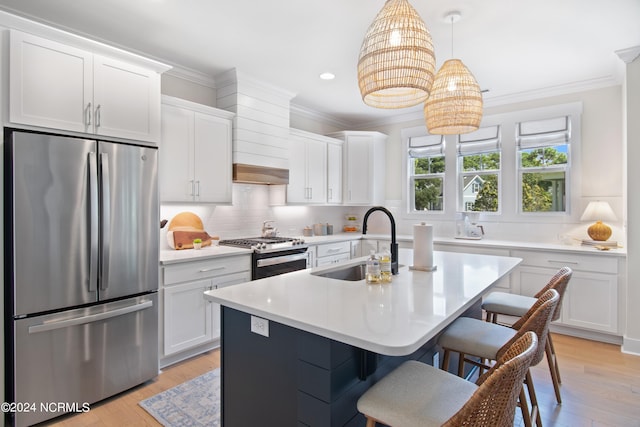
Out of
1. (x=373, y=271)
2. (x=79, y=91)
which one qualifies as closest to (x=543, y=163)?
(x=373, y=271)

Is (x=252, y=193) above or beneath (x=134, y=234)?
above

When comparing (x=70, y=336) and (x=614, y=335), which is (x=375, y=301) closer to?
(x=70, y=336)

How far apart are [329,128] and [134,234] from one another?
12.0ft

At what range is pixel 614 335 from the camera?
3412mm

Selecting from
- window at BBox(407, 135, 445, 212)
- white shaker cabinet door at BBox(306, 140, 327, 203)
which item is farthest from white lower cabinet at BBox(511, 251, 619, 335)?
white shaker cabinet door at BBox(306, 140, 327, 203)

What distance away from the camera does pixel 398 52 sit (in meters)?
1.72

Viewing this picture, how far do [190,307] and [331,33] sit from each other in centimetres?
254

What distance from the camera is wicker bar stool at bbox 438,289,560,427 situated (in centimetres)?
160

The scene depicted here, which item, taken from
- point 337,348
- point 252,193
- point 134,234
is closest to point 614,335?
point 337,348

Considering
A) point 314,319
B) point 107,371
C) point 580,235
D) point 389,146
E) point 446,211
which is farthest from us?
point 389,146

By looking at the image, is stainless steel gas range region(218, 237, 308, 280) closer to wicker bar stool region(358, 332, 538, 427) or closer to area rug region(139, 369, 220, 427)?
area rug region(139, 369, 220, 427)

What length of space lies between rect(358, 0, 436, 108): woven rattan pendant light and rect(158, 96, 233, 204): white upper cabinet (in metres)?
2.05

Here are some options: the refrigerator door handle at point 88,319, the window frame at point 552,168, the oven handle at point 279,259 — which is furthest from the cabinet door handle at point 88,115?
the window frame at point 552,168

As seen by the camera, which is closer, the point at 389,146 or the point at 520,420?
the point at 520,420
